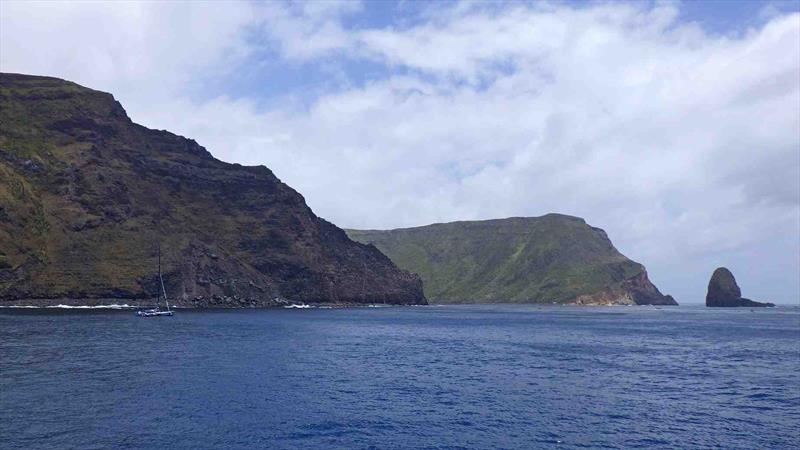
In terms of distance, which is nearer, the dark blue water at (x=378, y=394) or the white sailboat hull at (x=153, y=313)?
the dark blue water at (x=378, y=394)

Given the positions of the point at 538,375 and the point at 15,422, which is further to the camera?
the point at 538,375

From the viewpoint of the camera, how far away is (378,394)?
6134cm

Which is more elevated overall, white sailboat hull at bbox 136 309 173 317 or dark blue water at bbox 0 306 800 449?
white sailboat hull at bbox 136 309 173 317

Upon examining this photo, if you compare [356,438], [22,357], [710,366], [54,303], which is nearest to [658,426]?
[356,438]

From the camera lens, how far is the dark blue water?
45531 mm

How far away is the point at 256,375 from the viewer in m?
71.9

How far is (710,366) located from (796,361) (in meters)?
17.7

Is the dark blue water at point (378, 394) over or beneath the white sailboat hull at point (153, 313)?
beneath

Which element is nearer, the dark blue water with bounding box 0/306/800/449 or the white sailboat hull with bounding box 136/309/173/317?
the dark blue water with bounding box 0/306/800/449

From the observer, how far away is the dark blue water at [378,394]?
45531mm

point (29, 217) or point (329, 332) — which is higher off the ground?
point (29, 217)

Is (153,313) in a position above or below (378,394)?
above

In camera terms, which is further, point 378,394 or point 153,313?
point 153,313

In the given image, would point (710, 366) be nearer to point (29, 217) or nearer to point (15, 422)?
point (15, 422)
